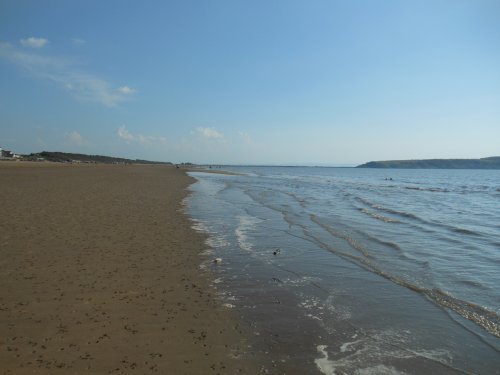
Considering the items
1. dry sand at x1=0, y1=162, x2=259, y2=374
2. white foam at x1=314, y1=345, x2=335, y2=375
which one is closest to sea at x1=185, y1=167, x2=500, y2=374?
white foam at x1=314, y1=345, x2=335, y2=375

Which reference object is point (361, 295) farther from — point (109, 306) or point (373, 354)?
point (109, 306)

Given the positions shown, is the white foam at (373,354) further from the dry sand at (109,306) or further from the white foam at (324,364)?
the dry sand at (109,306)

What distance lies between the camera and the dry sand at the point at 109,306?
475 cm

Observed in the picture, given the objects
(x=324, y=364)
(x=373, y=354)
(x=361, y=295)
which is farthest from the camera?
(x=361, y=295)

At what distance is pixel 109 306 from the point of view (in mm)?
6492

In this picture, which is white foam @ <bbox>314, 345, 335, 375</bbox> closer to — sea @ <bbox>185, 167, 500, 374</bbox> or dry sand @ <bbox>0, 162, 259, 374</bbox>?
sea @ <bbox>185, 167, 500, 374</bbox>

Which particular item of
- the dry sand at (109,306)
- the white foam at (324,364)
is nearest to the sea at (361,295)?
the white foam at (324,364)

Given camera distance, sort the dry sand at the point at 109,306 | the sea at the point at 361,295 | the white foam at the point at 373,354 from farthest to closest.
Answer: the sea at the point at 361,295 < the white foam at the point at 373,354 < the dry sand at the point at 109,306

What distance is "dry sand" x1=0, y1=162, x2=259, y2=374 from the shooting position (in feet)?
15.6

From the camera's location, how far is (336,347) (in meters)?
5.50

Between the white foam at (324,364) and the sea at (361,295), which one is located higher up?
the white foam at (324,364)

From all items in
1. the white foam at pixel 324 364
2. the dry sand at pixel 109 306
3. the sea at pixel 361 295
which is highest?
the dry sand at pixel 109 306

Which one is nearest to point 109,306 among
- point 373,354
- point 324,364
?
point 324,364

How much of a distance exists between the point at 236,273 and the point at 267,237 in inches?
191
